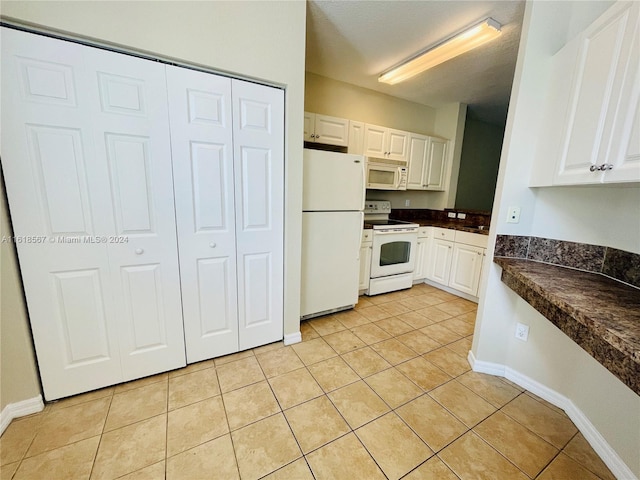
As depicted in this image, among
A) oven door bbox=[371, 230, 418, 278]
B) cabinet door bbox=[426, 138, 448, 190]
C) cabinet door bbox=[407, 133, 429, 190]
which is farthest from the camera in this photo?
cabinet door bbox=[426, 138, 448, 190]

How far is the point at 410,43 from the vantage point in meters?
2.28

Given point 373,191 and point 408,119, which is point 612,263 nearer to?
point 373,191

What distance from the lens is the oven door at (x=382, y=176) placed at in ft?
10.4

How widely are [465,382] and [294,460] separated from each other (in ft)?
4.25

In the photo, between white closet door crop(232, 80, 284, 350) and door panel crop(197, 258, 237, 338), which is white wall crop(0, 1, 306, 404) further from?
door panel crop(197, 258, 237, 338)

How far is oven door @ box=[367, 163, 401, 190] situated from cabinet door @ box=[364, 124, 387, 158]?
0.21 m

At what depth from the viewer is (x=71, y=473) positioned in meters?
1.15

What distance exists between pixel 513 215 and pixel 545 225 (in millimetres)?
224

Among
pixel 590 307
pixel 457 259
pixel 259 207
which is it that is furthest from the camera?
pixel 457 259

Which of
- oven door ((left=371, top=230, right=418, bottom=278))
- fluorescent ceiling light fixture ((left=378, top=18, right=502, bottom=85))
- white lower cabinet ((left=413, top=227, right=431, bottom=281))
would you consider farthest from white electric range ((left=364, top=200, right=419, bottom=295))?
fluorescent ceiling light fixture ((left=378, top=18, right=502, bottom=85))

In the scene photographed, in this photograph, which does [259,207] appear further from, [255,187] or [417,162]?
[417,162]

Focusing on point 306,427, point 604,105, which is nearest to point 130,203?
point 306,427

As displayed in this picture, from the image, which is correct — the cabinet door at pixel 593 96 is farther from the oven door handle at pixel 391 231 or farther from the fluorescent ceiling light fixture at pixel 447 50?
the oven door handle at pixel 391 231

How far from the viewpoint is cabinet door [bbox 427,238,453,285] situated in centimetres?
329
